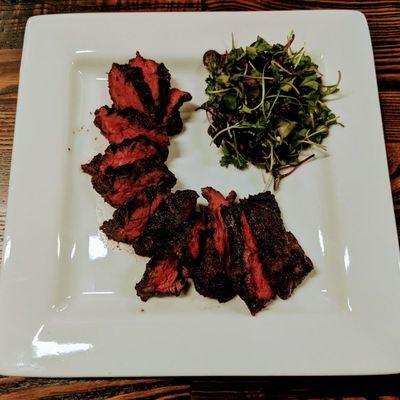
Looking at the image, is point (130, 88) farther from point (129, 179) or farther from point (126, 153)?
point (129, 179)

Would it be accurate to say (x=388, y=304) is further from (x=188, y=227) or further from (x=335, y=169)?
(x=188, y=227)

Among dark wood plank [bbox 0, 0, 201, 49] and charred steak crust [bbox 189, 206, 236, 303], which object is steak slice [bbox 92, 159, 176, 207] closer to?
charred steak crust [bbox 189, 206, 236, 303]

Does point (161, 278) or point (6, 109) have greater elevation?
point (6, 109)

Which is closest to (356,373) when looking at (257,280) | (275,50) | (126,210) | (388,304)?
(388,304)

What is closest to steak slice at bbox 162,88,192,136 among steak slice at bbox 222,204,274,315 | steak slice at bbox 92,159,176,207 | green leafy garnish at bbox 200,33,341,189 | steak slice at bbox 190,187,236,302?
green leafy garnish at bbox 200,33,341,189

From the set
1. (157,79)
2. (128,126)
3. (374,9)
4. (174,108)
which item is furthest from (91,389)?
(374,9)

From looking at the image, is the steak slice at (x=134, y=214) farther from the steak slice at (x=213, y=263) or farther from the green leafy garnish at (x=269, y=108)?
the green leafy garnish at (x=269, y=108)

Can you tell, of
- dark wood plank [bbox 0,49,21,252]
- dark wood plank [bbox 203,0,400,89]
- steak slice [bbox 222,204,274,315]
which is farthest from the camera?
dark wood plank [bbox 203,0,400,89]
